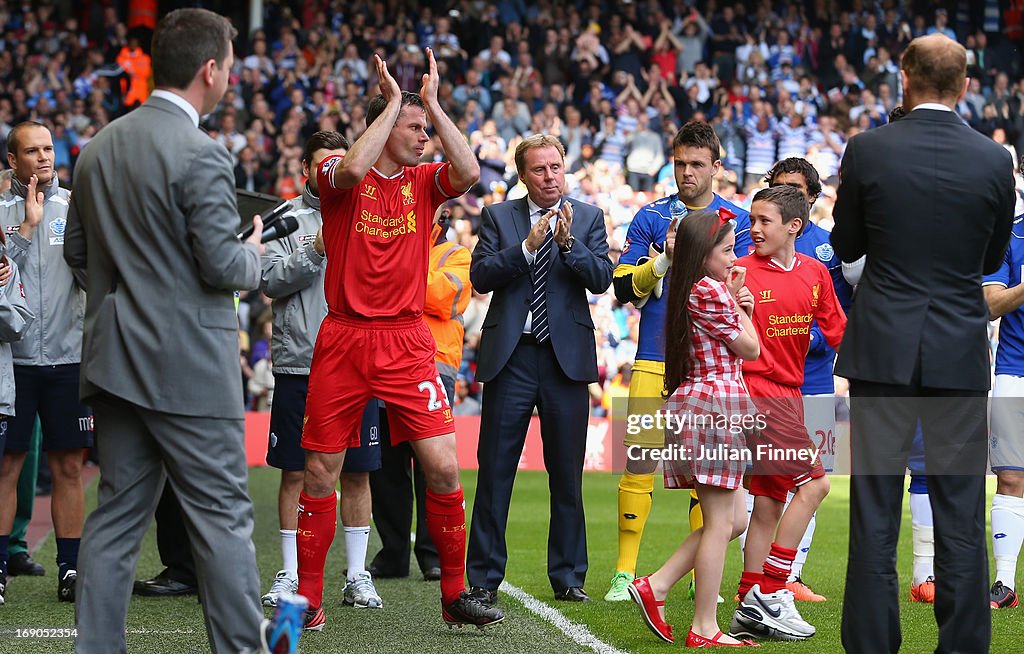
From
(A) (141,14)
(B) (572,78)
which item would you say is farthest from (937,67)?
(A) (141,14)

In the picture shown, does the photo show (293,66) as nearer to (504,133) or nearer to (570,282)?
(504,133)

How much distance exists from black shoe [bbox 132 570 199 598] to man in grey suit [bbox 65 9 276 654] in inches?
97.5

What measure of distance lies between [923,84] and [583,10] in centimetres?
2023

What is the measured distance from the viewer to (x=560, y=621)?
6.08 meters

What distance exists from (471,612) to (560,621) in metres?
0.57

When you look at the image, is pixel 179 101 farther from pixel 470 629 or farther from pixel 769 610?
pixel 769 610

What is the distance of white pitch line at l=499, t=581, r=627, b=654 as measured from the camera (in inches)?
215

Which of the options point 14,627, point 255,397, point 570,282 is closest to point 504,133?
point 255,397

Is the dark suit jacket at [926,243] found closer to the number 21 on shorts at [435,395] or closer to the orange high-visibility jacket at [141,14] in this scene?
the number 21 on shorts at [435,395]

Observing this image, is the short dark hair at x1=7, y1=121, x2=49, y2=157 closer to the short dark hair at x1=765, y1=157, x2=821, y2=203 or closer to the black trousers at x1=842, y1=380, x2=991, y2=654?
the short dark hair at x1=765, y1=157, x2=821, y2=203

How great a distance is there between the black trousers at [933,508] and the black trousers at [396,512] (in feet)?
11.1

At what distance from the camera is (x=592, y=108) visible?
2150 centimetres

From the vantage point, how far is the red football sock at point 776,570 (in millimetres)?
5781

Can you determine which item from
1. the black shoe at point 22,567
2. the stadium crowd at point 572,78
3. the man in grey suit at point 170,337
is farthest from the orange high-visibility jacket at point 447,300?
the stadium crowd at point 572,78
